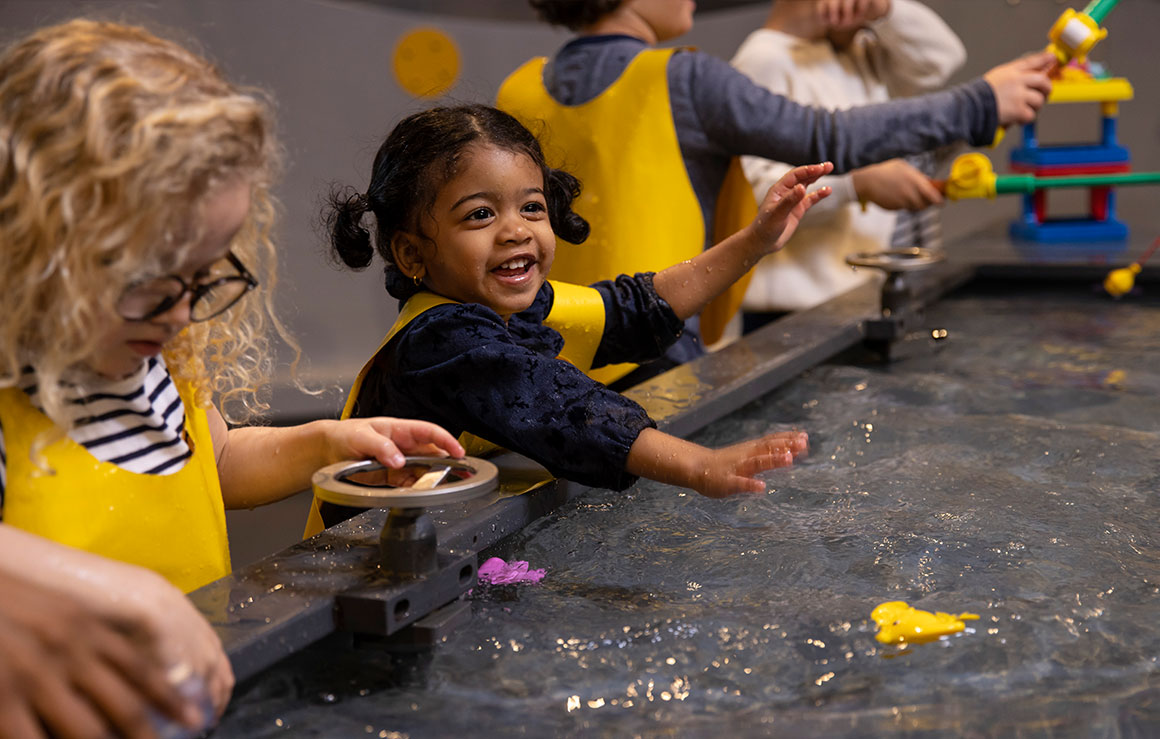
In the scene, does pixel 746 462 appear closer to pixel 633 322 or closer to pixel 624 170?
pixel 633 322

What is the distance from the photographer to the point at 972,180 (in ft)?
7.59

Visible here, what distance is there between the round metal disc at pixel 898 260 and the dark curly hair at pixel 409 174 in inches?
30.4

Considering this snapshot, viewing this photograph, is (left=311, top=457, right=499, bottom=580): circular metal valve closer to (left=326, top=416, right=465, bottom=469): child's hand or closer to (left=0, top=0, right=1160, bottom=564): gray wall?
(left=326, top=416, right=465, bottom=469): child's hand

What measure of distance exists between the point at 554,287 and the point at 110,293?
0.73m

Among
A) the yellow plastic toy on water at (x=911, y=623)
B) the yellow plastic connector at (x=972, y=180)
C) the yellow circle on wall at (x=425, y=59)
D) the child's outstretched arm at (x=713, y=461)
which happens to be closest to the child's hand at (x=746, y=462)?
the child's outstretched arm at (x=713, y=461)

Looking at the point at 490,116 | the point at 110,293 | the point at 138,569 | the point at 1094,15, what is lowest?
the point at 138,569

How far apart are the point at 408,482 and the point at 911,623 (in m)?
0.42

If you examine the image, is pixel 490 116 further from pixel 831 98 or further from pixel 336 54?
pixel 336 54

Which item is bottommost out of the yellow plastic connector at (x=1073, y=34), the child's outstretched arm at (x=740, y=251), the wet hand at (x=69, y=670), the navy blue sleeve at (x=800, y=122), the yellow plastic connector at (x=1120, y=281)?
the yellow plastic connector at (x=1120, y=281)

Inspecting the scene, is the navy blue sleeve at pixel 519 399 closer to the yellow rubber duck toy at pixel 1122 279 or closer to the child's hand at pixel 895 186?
the child's hand at pixel 895 186

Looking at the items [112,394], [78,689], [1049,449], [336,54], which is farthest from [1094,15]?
[336,54]

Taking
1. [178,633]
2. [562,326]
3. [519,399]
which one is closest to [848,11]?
[562,326]

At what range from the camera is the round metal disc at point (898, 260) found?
1934 mm

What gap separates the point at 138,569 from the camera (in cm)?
75
